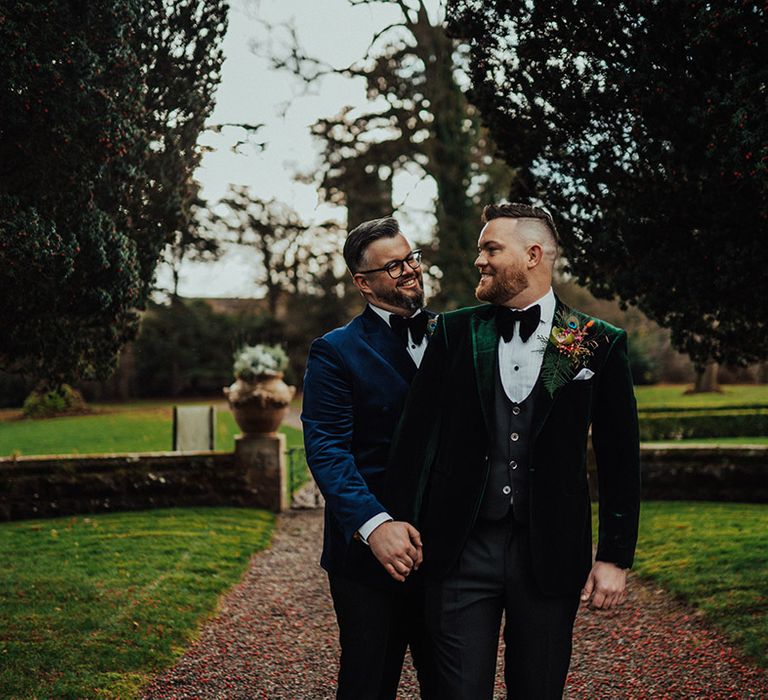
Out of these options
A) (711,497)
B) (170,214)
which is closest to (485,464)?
(170,214)

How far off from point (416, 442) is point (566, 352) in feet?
1.72

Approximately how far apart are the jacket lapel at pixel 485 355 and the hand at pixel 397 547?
0.38 m

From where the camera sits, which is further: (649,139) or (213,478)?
(213,478)

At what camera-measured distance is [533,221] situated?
8.06ft

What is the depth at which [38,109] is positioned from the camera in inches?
198

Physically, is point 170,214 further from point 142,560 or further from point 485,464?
point 485,464

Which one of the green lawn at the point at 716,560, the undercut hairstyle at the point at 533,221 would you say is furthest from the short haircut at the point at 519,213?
the green lawn at the point at 716,560

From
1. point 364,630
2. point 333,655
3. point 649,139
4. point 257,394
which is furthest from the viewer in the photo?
point 257,394

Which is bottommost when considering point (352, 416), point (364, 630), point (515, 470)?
point (364, 630)

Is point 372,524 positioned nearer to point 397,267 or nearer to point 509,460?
point 509,460

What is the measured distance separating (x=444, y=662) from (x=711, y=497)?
8.37 meters

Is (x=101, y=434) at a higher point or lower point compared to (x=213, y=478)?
lower

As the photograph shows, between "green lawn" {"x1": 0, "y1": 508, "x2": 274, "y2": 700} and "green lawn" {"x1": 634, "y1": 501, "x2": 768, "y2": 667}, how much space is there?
136 inches

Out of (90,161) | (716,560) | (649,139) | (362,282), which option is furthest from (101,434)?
(362,282)
